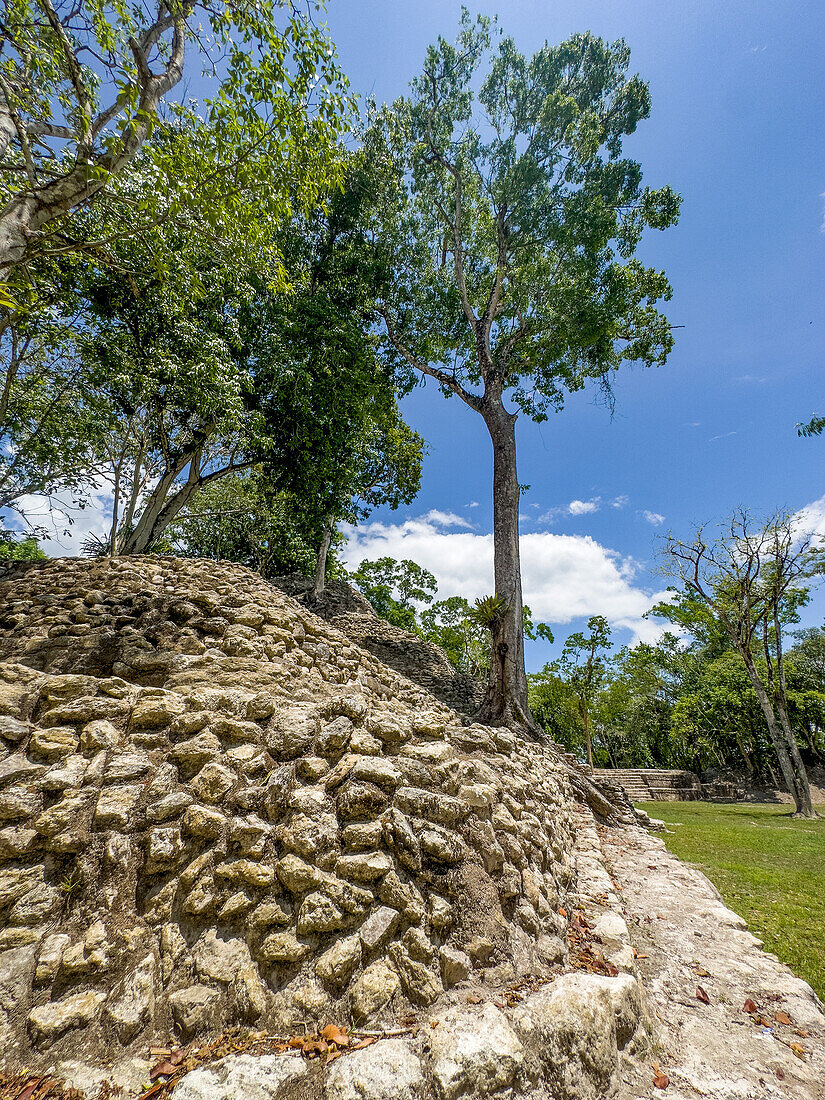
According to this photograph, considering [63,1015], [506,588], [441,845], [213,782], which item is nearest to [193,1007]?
[63,1015]

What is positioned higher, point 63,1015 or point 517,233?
point 517,233

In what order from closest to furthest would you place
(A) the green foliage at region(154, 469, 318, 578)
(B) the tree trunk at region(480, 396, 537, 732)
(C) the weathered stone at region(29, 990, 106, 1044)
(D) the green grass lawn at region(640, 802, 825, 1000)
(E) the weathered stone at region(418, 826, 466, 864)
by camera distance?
(C) the weathered stone at region(29, 990, 106, 1044) → (E) the weathered stone at region(418, 826, 466, 864) → (D) the green grass lawn at region(640, 802, 825, 1000) → (B) the tree trunk at region(480, 396, 537, 732) → (A) the green foliage at region(154, 469, 318, 578)

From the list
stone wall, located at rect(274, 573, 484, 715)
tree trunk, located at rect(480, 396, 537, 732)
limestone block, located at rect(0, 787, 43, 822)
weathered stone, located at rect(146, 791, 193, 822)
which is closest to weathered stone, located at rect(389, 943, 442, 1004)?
weathered stone, located at rect(146, 791, 193, 822)

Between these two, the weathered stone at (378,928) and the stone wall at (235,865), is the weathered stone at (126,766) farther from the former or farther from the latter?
the weathered stone at (378,928)

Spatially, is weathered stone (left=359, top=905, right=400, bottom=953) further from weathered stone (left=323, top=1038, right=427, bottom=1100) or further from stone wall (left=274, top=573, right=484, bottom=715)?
stone wall (left=274, top=573, right=484, bottom=715)

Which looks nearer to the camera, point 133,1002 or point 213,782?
point 133,1002

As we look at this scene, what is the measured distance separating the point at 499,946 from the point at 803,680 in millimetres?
28137

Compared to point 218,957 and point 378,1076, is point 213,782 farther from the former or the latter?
point 378,1076

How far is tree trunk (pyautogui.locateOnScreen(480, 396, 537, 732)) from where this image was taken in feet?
25.0

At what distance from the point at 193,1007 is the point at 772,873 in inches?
249

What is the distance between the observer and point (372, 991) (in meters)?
1.84

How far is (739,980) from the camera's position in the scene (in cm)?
255

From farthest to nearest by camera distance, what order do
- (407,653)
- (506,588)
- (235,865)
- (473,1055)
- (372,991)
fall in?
(407,653) → (506,588) → (235,865) → (372,991) → (473,1055)

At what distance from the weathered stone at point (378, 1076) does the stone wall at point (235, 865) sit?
204mm
